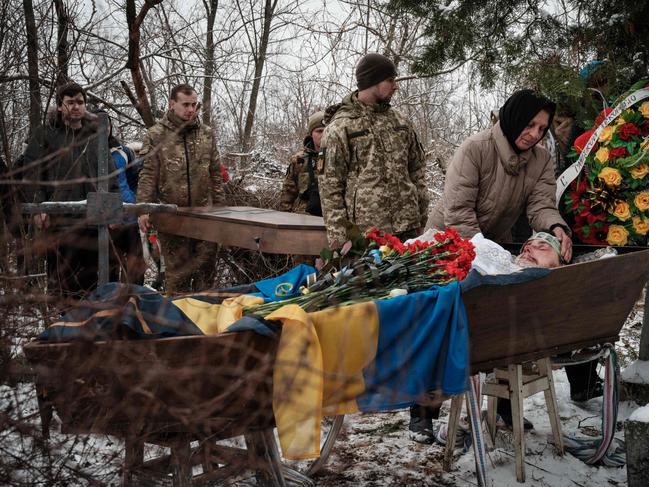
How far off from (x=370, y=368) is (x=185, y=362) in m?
0.67

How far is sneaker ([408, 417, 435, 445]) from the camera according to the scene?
4.10 m

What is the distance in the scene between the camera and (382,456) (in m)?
3.91

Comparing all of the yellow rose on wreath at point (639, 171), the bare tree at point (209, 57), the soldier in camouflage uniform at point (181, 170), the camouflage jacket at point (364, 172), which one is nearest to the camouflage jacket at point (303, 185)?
the soldier in camouflage uniform at point (181, 170)

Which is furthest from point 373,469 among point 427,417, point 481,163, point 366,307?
point 481,163

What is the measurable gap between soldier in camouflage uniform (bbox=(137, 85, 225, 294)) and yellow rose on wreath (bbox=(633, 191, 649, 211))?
2.83 m

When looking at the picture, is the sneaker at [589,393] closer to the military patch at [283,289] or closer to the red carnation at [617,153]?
the red carnation at [617,153]

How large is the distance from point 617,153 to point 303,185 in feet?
8.95

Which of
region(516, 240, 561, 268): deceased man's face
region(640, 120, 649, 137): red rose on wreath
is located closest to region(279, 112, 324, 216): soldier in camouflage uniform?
region(640, 120, 649, 137): red rose on wreath

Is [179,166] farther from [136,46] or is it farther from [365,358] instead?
[365,358]

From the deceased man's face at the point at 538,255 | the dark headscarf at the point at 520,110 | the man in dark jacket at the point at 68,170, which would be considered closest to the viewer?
the man in dark jacket at the point at 68,170

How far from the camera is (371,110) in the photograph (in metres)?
4.61

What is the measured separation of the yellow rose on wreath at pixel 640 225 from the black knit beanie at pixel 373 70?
1612mm

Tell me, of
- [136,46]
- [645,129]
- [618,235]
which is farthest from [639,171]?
[136,46]

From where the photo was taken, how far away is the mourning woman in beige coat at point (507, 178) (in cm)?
383
